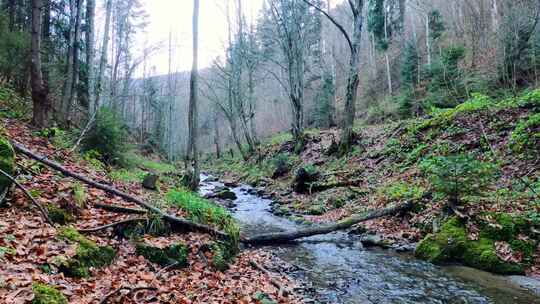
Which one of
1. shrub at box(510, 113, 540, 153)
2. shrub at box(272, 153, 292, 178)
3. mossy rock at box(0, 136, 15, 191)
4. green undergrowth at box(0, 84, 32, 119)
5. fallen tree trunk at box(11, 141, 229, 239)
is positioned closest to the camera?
mossy rock at box(0, 136, 15, 191)

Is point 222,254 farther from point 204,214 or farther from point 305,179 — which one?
point 305,179

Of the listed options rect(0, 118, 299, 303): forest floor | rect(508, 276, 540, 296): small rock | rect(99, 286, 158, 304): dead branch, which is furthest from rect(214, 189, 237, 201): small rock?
rect(508, 276, 540, 296): small rock

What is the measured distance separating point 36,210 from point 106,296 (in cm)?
207

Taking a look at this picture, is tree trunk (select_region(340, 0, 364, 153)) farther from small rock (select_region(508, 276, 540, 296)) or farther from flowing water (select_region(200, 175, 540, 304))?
small rock (select_region(508, 276, 540, 296))

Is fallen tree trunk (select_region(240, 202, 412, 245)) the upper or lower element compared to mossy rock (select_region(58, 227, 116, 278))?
lower

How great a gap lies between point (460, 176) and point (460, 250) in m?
1.51

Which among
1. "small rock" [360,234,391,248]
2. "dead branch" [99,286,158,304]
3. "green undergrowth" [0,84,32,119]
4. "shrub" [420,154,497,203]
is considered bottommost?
"small rock" [360,234,391,248]

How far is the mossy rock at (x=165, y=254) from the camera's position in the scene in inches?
207

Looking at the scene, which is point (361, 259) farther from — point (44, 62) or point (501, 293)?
point (44, 62)

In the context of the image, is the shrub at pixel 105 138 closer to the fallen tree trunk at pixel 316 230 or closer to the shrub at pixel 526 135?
the fallen tree trunk at pixel 316 230

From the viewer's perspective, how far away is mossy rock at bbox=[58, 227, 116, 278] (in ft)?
13.1

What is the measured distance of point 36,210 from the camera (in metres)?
4.81

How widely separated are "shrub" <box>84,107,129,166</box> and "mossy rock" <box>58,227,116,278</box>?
7135mm

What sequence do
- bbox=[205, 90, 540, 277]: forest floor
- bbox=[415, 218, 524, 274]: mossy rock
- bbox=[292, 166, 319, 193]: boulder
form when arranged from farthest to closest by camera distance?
bbox=[292, 166, 319, 193]: boulder < bbox=[205, 90, 540, 277]: forest floor < bbox=[415, 218, 524, 274]: mossy rock
